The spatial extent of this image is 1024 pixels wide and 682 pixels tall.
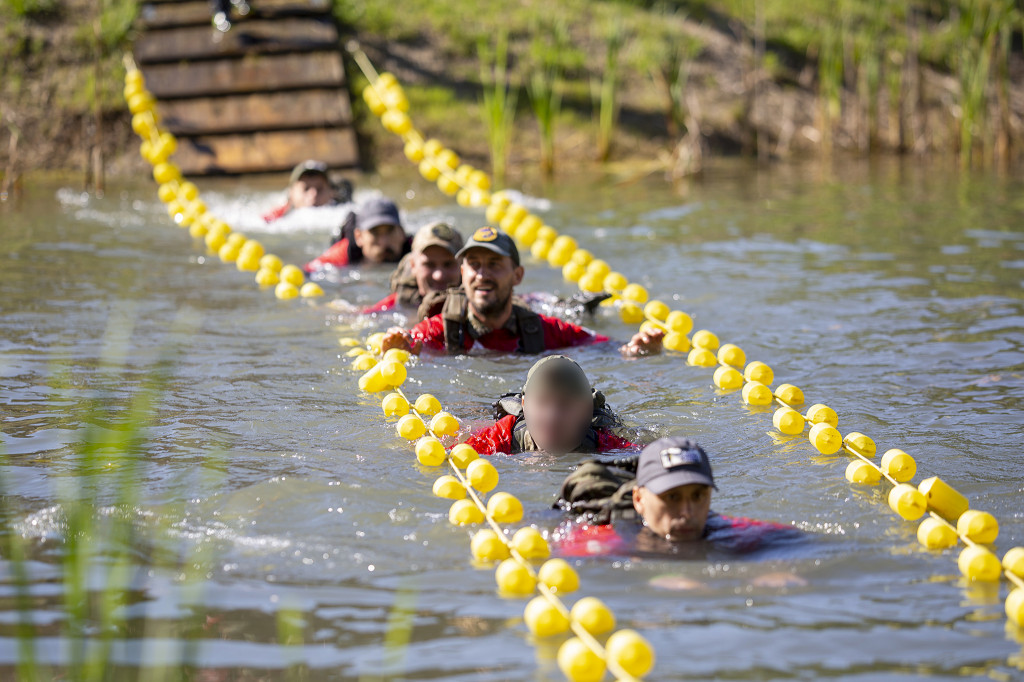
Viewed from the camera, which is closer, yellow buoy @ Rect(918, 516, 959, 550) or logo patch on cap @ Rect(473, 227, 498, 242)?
yellow buoy @ Rect(918, 516, 959, 550)

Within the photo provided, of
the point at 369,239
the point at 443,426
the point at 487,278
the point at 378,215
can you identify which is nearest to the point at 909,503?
the point at 443,426

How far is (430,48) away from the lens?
63.8 feet

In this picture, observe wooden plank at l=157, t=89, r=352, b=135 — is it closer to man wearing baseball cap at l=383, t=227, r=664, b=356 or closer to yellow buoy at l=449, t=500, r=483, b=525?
man wearing baseball cap at l=383, t=227, r=664, b=356

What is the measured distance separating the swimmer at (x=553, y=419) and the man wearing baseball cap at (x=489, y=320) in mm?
1519

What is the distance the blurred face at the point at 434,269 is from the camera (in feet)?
28.6

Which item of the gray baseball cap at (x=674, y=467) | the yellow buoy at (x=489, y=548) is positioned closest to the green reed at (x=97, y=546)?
the yellow buoy at (x=489, y=548)

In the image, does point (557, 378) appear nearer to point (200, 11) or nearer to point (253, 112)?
point (253, 112)

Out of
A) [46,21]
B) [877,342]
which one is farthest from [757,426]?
[46,21]

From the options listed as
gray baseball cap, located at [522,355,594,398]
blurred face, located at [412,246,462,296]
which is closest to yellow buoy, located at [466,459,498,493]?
gray baseball cap, located at [522,355,594,398]

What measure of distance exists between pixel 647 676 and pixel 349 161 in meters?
14.0

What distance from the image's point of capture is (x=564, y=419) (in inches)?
218

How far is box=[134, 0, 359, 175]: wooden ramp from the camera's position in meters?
16.6

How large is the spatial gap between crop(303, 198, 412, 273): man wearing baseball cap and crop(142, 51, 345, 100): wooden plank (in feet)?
22.0

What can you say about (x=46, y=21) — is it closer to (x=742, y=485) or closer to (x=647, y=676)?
(x=742, y=485)
